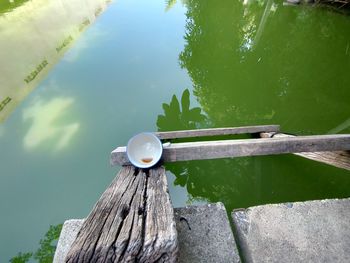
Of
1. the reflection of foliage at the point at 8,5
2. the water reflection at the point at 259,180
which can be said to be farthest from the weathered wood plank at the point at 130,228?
the reflection of foliage at the point at 8,5

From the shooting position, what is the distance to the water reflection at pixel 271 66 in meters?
3.78

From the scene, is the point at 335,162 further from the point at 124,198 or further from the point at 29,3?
the point at 29,3

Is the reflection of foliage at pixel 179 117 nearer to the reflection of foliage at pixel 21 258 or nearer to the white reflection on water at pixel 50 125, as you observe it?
the white reflection on water at pixel 50 125

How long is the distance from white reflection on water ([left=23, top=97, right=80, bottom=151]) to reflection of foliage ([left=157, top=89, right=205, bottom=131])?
1.24 metres

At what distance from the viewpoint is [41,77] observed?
444 cm

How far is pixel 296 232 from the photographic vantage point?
1.27m

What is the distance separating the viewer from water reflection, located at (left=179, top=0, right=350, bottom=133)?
3.78 m

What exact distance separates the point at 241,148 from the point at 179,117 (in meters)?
2.19

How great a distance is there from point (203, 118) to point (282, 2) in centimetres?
645

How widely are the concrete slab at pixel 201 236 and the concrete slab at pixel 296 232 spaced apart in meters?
0.13

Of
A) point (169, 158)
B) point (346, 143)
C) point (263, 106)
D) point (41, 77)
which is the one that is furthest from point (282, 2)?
point (169, 158)

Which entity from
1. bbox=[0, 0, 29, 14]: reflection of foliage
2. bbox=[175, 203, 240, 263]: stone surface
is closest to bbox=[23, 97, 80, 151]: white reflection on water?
bbox=[175, 203, 240, 263]: stone surface

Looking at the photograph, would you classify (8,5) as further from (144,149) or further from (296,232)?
(296,232)

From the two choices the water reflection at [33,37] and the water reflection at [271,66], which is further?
the water reflection at [33,37]
